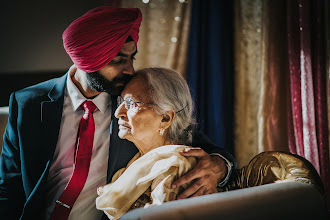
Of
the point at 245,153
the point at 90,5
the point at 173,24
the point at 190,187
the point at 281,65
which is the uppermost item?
the point at 90,5

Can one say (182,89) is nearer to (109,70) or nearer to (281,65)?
(109,70)

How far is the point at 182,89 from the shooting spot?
1.60 metres

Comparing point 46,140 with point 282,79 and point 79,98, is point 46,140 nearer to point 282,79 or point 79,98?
point 79,98

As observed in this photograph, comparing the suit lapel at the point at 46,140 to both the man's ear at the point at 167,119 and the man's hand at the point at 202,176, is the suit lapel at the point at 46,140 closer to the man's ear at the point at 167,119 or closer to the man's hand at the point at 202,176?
the man's ear at the point at 167,119

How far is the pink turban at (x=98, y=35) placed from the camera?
1553 mm

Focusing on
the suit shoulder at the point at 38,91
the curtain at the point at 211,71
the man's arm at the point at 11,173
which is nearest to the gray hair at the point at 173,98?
the suit shoulder at the point at 38,91

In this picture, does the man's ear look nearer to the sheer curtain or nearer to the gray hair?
the gray hair

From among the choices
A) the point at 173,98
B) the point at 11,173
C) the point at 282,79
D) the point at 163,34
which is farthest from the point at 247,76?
the point at 11,173

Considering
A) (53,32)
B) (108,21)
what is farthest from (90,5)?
(108,21)

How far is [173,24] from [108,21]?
2.88 ft

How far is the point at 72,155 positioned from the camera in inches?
68.7

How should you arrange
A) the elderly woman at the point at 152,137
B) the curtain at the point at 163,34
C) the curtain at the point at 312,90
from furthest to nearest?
the curtain at the point at 163,34 → the curtain at the point at 312,90 → the elderly woman at the point at 152,137

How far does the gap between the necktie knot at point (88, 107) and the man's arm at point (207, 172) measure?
0.55 m

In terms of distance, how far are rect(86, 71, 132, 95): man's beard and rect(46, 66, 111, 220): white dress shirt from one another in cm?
11
